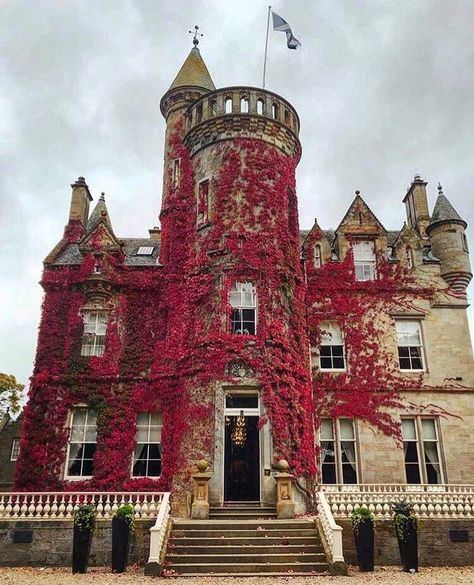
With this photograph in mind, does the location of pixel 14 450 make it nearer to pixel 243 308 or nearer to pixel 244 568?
pixel 243 308

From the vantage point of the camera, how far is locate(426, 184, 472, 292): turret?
2284 centimetres

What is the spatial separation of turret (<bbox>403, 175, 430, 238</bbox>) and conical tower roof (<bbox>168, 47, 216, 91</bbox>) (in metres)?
11.3

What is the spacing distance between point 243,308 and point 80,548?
9.63 metres

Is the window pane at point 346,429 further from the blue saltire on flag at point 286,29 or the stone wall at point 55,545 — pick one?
the blue saltire on flag at point 286,29

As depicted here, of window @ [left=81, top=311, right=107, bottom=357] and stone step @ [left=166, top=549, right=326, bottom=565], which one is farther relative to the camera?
window @ [left=81, top=311, right=107, bottom=357]

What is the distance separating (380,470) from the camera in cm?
2023

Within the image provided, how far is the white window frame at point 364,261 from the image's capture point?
76.9 ft

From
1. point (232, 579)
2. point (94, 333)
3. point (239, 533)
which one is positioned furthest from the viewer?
point (94, 333)

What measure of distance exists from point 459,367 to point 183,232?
12788 mm

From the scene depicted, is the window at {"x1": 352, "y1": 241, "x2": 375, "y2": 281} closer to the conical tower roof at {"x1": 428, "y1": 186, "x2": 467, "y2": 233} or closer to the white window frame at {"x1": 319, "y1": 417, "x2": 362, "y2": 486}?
the conical tower roof at {"x1": 428, "y1": 186, "x2": 467, "y2": 233}

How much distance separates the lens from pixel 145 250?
2458cm

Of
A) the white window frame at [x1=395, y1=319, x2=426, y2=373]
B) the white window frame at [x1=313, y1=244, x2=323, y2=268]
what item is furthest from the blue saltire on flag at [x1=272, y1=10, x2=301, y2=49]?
the white window frame at [x1=395, y1=319, x2=426, y2=373]

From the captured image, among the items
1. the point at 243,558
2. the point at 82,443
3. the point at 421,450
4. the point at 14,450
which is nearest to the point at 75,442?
the point at 82,443

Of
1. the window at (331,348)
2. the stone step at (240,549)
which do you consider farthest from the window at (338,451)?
the stone step at (240,549)
